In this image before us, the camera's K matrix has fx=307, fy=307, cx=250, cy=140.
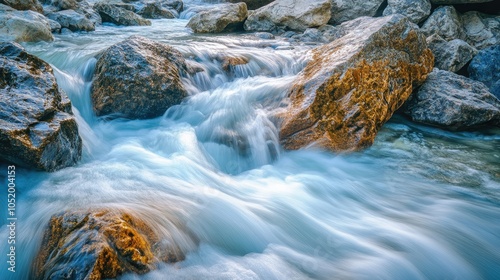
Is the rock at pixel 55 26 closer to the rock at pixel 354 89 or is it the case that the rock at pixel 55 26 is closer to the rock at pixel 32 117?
the rock at pixel 32 117

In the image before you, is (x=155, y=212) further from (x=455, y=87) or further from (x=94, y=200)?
(x=455, y=87)

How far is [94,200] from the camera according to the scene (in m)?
2.58

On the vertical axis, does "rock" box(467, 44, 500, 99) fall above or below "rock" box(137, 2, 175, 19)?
below

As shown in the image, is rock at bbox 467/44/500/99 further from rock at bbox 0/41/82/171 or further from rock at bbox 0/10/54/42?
rock at bbox 0/10/54/42

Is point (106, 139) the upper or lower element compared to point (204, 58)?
lower

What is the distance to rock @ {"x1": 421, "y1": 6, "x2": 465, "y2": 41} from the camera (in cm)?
972

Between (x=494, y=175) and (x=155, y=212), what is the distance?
4144mm

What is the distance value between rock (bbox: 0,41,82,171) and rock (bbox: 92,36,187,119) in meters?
1.00

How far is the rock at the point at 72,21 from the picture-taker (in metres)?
9.50

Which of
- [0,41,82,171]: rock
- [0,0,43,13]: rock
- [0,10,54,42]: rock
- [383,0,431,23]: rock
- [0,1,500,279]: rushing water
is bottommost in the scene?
[0,1,500,279]: rushing water

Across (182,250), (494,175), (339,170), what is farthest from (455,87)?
(182,250)

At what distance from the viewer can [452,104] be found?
198 inches

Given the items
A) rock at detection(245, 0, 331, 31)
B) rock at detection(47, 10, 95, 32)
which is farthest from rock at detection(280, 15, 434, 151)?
rock at detection(47, 10, 95, 32)

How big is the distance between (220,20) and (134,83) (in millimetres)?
7044
